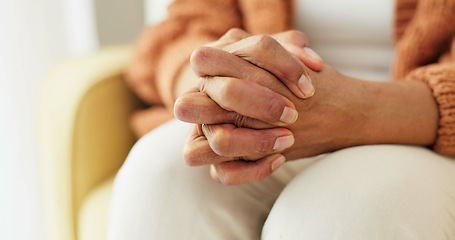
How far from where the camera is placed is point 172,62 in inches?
28.8

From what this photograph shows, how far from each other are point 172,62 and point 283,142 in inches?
11.3

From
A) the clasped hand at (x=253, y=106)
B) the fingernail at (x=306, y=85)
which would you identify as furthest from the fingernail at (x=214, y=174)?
the fingernail at (x=306, y=85)

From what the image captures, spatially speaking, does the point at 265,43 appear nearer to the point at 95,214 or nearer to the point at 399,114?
the point at 399,114

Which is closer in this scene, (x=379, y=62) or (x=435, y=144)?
(x=435, y=144)

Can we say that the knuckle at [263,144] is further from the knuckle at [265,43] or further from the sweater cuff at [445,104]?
the sweater cuff at [445,104]

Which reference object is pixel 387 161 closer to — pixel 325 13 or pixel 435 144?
pixel 435 144

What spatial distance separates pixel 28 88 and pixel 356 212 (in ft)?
2.71

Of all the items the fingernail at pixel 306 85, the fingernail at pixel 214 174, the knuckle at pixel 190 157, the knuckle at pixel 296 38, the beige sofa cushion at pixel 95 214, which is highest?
the knuckle at pixel 296 38

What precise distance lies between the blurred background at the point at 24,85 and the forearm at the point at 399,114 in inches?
18.8

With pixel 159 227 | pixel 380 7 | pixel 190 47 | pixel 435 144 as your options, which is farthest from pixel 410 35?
pixel 159 227

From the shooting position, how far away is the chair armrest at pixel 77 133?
2.37ft

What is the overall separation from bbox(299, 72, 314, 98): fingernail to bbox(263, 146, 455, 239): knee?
0.23 feet

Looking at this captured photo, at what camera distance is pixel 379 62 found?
2.49ft

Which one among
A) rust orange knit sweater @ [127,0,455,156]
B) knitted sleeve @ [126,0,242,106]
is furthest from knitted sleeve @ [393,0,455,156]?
knitted sleeve @ [126,0,242,106]
